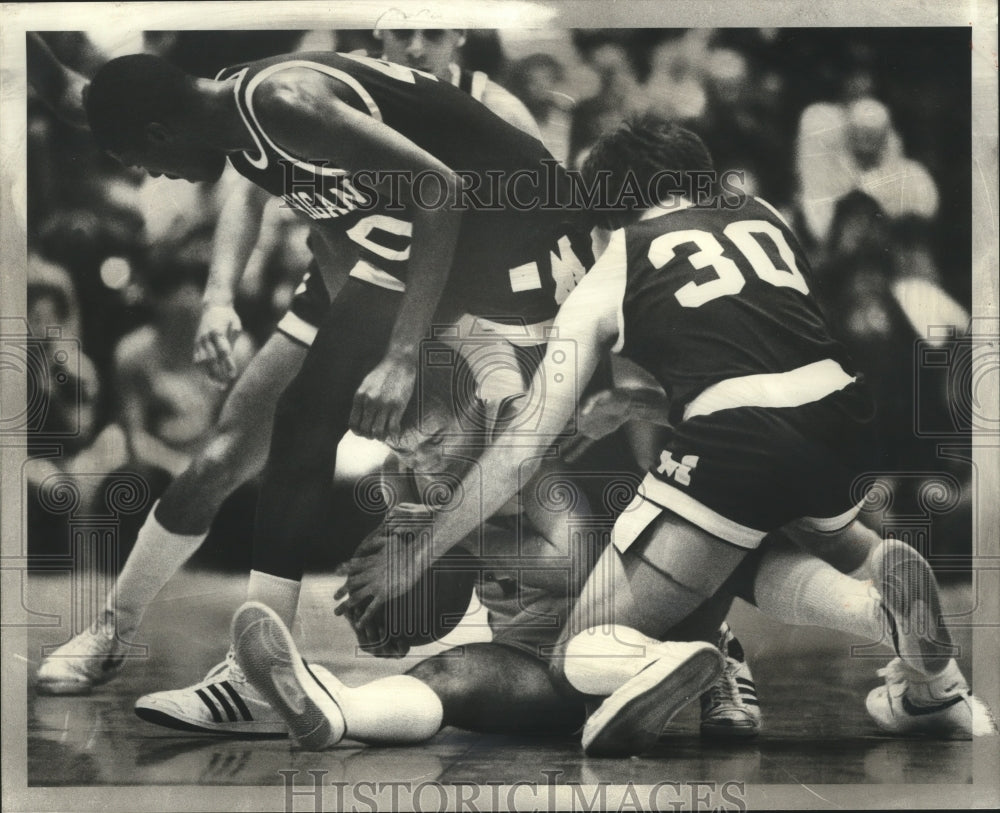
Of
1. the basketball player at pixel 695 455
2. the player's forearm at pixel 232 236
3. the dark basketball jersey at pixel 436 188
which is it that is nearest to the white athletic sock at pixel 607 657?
the basketball player at pixel 695 455

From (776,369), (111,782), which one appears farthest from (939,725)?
(111,782)

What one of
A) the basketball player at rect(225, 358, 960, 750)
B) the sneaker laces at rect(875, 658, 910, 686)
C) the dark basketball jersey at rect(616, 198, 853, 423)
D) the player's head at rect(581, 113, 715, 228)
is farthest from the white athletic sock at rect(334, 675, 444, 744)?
the player's head at rect(581, 113, 715, 228)

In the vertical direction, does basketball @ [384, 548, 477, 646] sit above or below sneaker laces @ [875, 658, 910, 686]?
above

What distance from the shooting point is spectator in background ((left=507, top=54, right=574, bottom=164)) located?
250 centimetres

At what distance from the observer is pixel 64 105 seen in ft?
8.34

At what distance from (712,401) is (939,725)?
109 cm

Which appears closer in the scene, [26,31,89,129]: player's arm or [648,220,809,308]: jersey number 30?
[648,220,809,308]: jersey number 30

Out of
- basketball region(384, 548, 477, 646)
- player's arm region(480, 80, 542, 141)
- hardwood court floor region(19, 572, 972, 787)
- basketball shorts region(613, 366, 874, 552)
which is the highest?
player's arm region(480, 80, 542, 141)

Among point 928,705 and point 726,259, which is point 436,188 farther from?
point 928,705

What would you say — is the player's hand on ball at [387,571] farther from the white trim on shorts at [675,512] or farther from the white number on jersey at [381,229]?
the white number on jersey at [381,229]

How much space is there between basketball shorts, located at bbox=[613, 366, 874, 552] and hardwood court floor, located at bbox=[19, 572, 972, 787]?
0.93 ft

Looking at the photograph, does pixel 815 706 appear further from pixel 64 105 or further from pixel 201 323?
pixel 64 105

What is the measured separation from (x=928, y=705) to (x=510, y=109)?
1.98 metres

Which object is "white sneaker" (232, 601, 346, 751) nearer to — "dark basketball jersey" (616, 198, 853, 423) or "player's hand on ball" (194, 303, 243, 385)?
"player's hand on ball" (194, 303, 243, 385)
